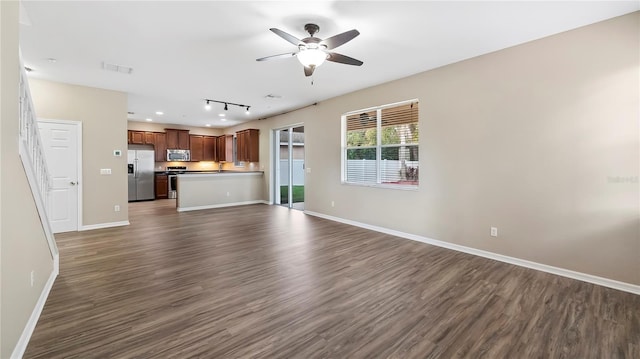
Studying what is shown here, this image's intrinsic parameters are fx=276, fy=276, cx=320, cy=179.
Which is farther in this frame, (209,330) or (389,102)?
(389,102)

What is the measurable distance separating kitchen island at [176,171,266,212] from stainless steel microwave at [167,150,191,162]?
282cm

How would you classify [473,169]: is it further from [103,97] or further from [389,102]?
[103,97]

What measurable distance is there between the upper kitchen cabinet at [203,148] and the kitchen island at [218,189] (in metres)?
2.89

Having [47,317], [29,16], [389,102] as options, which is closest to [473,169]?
[389,102]

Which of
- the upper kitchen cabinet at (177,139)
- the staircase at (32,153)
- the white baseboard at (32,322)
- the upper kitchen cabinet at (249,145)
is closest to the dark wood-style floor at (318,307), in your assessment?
the white baseboard at (32,322)

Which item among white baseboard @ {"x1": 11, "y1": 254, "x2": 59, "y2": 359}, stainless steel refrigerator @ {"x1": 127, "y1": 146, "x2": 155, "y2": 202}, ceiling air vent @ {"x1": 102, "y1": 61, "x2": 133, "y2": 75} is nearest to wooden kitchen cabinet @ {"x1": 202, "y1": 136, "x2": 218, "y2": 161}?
stainless steel refrigerator @ {"x1": 127, "y1": 146, "x2": 155, "y2": 202}

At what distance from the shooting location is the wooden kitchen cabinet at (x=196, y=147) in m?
→ 10.4

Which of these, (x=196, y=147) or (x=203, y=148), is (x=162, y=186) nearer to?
(x=196, y=147)

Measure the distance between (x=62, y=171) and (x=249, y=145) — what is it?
4702 mm

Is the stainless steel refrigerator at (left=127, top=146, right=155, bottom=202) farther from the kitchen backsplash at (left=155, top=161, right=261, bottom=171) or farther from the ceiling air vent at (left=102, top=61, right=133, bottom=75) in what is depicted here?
the ceiling air vent at (left=102, top=61, right=133, bottom=75)

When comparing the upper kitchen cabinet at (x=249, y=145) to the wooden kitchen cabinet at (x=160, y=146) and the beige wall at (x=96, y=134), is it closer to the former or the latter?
the wooden kitchen cabinet at (x=160, y=146)

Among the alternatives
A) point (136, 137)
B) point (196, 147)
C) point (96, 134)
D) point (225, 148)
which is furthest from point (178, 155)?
point (96, 134)

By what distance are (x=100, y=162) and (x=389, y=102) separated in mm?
5644

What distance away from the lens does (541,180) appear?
130 inches
